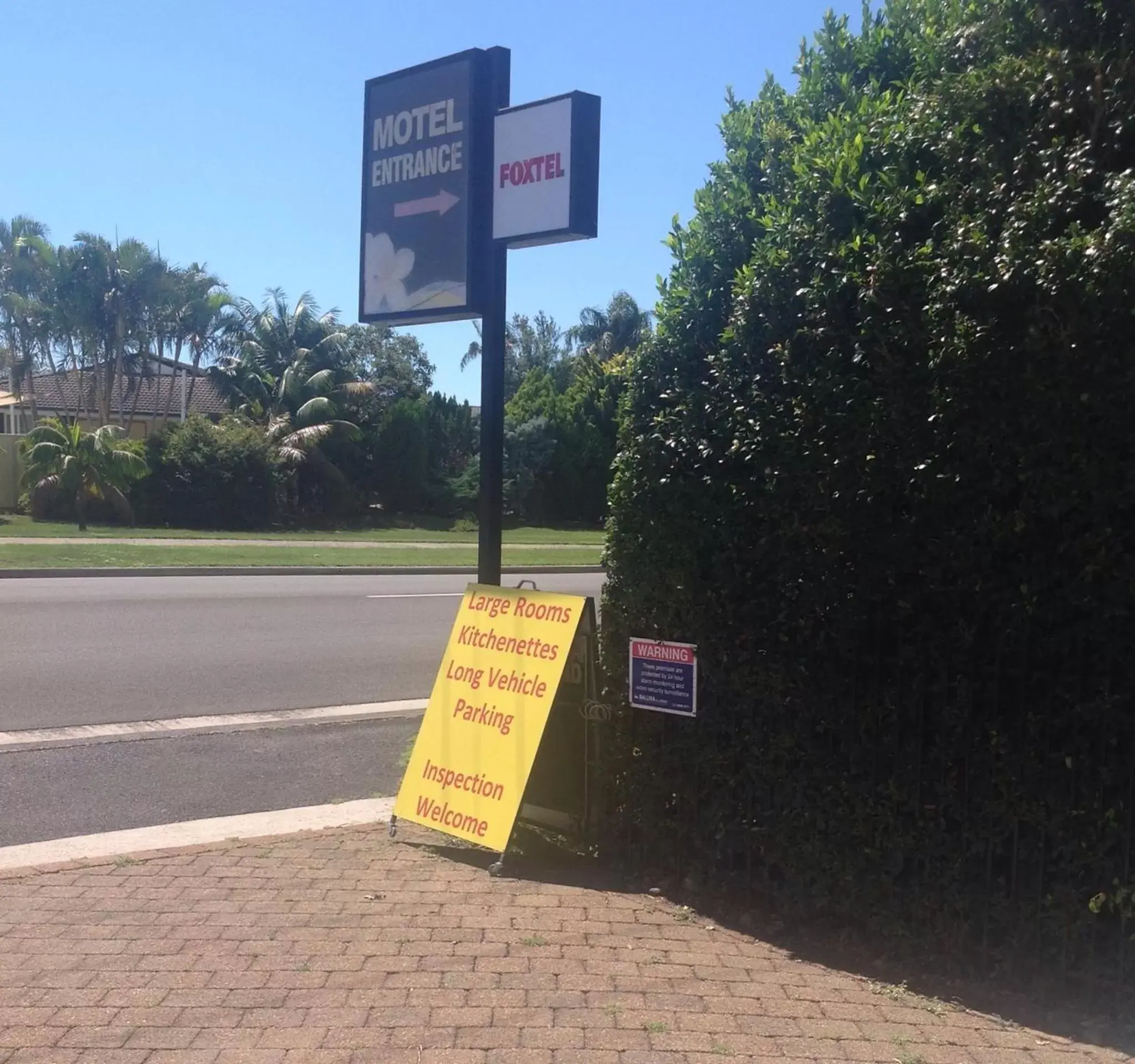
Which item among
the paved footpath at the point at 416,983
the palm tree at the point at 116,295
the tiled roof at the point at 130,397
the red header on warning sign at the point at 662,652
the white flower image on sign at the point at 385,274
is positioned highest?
the palm tree at the point at 116,295

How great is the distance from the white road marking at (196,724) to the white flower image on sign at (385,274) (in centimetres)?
344

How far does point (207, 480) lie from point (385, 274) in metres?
31.3

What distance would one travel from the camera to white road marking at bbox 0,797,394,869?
18.7 feet

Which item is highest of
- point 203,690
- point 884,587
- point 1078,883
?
point 884,587

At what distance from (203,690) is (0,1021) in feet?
20.9

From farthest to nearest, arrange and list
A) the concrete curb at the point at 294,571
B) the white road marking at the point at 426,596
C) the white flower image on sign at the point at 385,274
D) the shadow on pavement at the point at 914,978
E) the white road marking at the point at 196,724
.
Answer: the concrete curb at the point at 294,571
the white road marking at the point at 426,596
the white road marking at the point at 196,724
the white flower image on sign at the point at 385,274
the shadow on pavement at the point at 914,978

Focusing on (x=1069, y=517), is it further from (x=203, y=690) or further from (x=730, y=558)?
(x=203, y=690)

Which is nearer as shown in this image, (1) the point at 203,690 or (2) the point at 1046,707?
(2) the point at 1046,707

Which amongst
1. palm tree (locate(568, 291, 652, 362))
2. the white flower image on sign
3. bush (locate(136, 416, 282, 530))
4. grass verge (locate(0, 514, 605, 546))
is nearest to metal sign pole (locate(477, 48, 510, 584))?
the white flower image on sign

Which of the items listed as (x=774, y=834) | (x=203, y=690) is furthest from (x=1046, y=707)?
(x=203, y=690)

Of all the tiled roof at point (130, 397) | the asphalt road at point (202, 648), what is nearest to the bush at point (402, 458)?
the tiled roof at point (130, 397)

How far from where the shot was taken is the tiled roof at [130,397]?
49688 millimetres

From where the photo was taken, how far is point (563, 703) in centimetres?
555

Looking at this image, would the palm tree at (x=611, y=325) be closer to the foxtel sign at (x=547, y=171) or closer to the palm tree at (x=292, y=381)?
the palm tree at (x=292, y=381)
